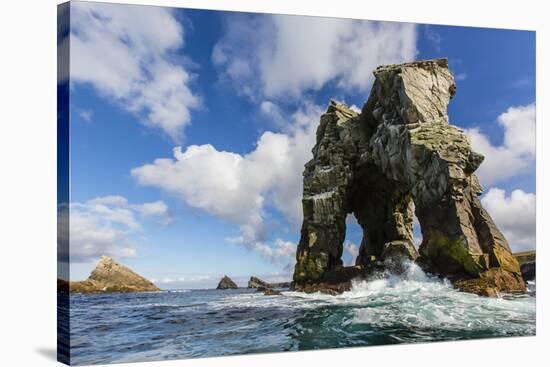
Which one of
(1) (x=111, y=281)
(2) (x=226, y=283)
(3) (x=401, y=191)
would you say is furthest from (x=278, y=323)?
(3) (x=401, y=191)

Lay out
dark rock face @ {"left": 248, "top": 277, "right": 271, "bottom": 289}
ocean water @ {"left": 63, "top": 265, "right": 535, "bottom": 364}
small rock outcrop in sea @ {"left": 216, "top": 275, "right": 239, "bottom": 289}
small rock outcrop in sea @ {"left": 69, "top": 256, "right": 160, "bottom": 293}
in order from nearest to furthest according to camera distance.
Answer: ocean water @ {"left": 63, "top": 265, "right": 535, "bottom": 364}, small rock outcrop in sea @ {"left": 69, "top": 256, "right": 160, "bottom": 293}, small rock outcrop in sea @ {"left": 216, "top": 275, "right": 239, "bottom": 289}, dark rock face @ {"left": 248, "top": 277, "right": 271, "bottom": 289}

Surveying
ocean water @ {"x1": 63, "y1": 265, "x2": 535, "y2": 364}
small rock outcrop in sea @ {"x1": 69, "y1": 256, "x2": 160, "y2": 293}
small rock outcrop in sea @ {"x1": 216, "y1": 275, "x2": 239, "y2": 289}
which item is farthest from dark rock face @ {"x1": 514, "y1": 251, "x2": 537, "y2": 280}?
small rock outcrop in sea @ {"x1": 69, "y1": 256, "x2": 160, "y2": 293}

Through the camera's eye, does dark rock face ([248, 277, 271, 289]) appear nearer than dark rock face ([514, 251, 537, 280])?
No

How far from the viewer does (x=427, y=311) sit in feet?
56.9

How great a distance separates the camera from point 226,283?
80.0ft

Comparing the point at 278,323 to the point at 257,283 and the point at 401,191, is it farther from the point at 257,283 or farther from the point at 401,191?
the point at 401,191

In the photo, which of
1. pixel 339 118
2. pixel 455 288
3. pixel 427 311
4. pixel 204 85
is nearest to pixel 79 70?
pixel 204 85

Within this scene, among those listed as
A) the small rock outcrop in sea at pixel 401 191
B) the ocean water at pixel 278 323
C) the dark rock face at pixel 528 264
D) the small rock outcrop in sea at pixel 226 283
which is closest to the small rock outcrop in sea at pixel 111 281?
the ocean water at pixel 278 323

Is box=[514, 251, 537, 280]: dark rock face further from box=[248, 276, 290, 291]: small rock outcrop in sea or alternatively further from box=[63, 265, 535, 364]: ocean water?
box=[248, 276, 290, 291]: small rock outcrop in sea

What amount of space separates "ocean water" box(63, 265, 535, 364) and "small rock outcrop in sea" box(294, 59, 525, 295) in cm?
174

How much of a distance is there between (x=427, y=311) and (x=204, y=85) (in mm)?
10513

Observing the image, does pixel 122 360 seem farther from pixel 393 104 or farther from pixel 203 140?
pixel 393 104

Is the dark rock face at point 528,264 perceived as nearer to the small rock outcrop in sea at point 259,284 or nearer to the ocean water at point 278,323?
the ocean water at point 278,323

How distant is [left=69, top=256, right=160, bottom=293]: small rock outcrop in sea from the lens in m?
14.3
